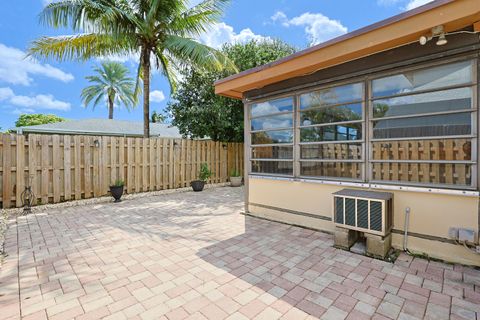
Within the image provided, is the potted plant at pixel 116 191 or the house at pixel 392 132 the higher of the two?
the house at pixel 392 132

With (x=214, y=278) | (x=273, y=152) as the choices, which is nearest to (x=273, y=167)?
(x=273, y=152)

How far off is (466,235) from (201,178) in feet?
25.9

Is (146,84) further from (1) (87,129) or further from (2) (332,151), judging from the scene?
(2) (332,151)

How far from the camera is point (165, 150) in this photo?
8.77 meters

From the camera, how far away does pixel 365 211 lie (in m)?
3.20

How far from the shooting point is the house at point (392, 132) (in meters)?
2.82

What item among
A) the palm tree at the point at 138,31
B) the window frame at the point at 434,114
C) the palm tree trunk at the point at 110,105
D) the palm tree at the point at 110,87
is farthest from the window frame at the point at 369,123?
the palm tree trunk at the point at 110,105

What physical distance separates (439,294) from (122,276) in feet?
11.2

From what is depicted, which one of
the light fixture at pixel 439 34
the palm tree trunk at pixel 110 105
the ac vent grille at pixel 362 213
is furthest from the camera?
the palm tree trunk at pixel 110 105

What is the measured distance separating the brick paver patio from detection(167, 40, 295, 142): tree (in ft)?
22.2

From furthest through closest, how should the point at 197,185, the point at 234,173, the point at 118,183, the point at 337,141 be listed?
the point at 234,173, the point at 197,185, the point at 118,183, the point at 337,141

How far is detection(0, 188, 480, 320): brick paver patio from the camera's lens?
2.09m

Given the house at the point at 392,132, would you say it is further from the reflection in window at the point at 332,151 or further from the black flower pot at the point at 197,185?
the black flower pot at the point at 197,185

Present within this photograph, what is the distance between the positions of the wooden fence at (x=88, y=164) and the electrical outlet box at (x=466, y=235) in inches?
321
